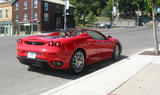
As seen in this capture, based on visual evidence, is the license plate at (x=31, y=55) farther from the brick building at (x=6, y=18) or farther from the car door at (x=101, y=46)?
the brick building at (x=6, y=18)

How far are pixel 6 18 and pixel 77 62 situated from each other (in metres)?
43.3

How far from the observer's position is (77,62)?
5.66 m

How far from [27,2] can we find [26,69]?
37705 millimetres

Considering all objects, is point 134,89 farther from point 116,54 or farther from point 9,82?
point 116,54

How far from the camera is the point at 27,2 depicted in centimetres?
4125

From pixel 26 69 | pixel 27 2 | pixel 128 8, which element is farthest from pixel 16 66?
pixel 128 8

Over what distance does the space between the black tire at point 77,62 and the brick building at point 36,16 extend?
34.4 meters

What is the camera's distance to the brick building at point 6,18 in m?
44.2

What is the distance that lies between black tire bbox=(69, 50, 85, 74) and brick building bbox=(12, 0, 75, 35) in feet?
113

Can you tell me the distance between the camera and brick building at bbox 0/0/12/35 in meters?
44.2

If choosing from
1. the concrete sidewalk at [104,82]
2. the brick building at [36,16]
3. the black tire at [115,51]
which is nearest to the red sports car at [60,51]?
the concrete sidewalk at [104,82]

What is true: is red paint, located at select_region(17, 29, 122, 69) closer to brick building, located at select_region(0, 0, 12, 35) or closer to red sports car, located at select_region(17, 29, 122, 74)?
red sports car, located at select_region(17, 29, 122, 74)

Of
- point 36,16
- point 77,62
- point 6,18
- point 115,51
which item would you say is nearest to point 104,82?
point 77,62

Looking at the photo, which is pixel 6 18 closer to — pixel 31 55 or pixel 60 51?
pixel 31 55
